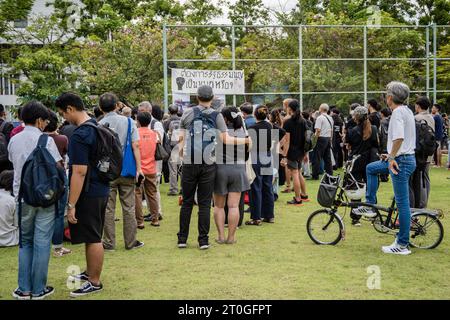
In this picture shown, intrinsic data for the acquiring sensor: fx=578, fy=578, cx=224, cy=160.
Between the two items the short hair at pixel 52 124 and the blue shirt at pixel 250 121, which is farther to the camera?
the blue shirt at pixel 250 121

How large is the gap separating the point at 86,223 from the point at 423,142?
4.53m

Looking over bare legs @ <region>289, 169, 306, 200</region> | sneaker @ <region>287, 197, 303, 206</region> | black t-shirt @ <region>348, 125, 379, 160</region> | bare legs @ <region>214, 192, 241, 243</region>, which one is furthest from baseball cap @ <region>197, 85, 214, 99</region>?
sneaker @ <region>287, 197, 303, 206</region>

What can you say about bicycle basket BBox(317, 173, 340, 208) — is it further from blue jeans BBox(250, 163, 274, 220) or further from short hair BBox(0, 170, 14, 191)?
short hair BBox(0, 170, 14, 191)

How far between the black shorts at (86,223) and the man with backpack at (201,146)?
72.9 inches

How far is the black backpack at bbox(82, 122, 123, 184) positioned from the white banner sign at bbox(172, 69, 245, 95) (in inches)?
433

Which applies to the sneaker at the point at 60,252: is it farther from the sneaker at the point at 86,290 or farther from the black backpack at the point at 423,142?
the black backpack at the point at 423,142

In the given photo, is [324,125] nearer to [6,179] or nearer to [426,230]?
[426,230]

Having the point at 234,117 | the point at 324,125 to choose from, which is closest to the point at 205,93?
the point at 234,117

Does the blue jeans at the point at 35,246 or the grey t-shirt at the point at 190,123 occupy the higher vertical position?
the grey t-shirt at the point at 190,123

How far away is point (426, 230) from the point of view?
Answer: 7066mm

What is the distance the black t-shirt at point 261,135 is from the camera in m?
8.70

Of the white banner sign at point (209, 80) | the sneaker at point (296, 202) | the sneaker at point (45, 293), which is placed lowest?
the sneaker at point (45, 293)

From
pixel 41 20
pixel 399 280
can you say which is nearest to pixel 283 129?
pixel 399 280

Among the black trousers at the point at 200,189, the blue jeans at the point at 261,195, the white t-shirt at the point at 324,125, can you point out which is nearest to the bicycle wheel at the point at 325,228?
the black trousers at the point at 200,189
